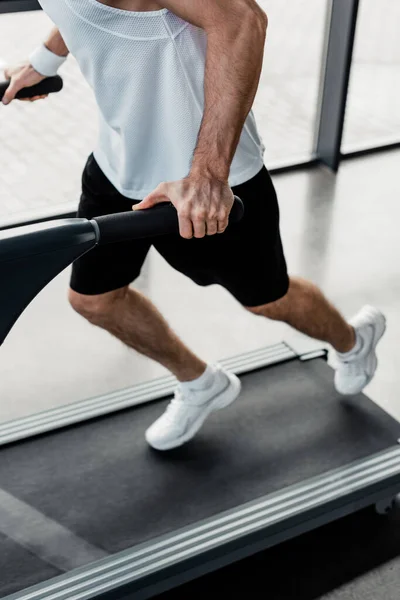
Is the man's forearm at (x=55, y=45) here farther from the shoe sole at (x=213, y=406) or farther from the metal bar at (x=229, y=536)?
the metal bar at (x=229, y=536)

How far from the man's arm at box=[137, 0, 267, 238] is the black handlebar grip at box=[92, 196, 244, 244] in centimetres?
2

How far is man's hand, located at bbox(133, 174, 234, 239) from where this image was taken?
1507mm

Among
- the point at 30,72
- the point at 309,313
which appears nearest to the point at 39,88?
the point at 30,72

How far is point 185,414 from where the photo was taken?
225 cm

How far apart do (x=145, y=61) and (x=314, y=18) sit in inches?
111

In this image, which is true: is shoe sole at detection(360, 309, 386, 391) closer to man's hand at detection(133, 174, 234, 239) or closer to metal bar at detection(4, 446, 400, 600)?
metal bar at detection(4, 446, 400, 600)

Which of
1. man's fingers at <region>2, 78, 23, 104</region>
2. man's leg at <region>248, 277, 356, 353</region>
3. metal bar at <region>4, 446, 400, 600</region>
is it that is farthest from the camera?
man's leg at <region>248, 277, 356, 353</region>

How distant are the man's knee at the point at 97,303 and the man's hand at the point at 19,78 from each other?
46cm

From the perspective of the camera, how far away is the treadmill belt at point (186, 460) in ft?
6.68

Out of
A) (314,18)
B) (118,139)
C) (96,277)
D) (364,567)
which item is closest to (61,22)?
(118,139)

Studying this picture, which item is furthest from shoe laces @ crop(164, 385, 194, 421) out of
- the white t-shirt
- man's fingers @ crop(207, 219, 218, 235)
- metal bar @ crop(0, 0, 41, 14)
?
metal bar @ crop(0, 0, 41, 14)

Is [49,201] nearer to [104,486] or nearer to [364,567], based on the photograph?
[104,486]

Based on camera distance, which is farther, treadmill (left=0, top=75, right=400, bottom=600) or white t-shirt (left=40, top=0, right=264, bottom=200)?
treadmill (left=0, top=75, right=400, bottom=600)

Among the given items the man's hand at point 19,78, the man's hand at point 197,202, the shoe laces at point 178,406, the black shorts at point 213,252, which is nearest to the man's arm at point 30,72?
the man's hand at point 19,78
